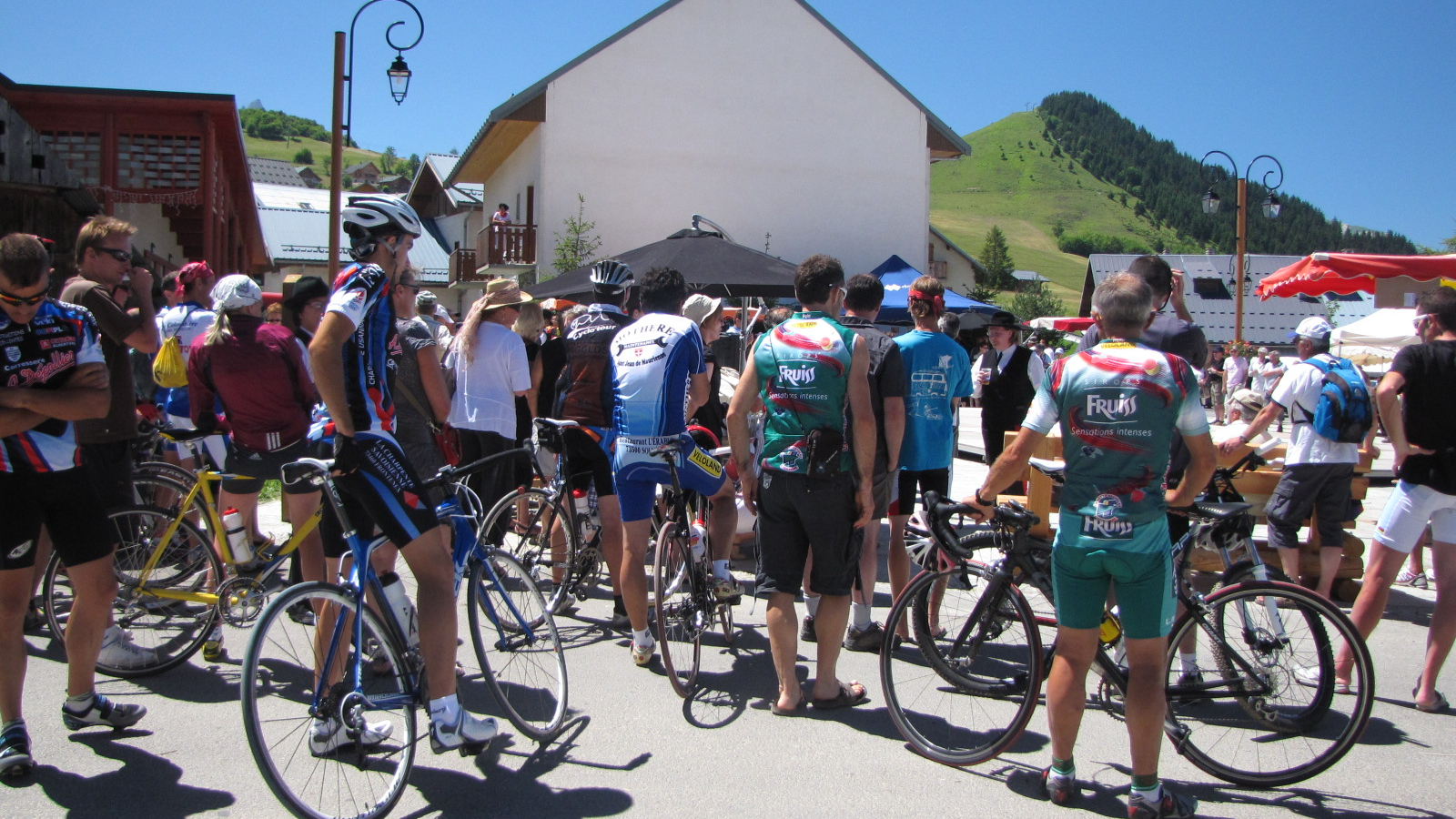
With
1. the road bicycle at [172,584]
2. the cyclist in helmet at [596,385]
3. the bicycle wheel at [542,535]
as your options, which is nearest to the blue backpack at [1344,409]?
the cyclist in helmet at [596,385]

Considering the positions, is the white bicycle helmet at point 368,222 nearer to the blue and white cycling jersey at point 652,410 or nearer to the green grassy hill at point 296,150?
the blue and white cycling jersey at point 652,410

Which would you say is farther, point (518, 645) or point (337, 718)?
point (518, 645)

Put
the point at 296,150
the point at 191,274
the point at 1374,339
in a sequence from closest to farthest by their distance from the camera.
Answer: the point at 191,274, the point at 1374,339, the point at 296,150

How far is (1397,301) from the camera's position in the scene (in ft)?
36.2

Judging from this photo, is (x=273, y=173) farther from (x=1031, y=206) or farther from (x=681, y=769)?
(x=1031, y=206)

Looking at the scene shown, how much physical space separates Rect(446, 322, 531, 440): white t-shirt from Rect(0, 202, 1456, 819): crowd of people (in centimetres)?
2

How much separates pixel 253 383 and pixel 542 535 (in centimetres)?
182

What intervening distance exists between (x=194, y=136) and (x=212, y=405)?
34.6 feet

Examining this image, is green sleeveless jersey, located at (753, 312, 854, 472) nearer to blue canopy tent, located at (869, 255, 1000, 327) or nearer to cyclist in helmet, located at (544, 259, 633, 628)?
cyclist in helmet, located at (544, 259, 633, 628)

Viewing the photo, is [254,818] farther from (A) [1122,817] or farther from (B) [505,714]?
(A) [1122,817]

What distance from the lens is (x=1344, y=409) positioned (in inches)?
228

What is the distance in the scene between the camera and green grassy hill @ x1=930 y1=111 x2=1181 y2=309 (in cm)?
14038

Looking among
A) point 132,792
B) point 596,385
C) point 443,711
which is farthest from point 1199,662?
point 132,792

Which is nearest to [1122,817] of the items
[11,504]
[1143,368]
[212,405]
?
[1143,368]
